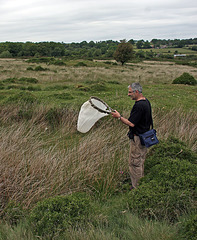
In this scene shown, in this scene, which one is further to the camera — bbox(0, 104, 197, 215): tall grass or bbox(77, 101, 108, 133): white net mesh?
bbox(77, 101, 108, 133): white net mesh

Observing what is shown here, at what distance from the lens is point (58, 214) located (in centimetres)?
307

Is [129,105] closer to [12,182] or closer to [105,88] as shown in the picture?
[105,88]

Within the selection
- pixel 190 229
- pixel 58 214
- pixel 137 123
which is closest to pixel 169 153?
pixel 137 123

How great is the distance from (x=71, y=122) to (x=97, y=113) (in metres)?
Answer: 3.08

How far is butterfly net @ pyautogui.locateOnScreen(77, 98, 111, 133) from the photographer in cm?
429

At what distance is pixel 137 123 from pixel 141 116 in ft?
0.53

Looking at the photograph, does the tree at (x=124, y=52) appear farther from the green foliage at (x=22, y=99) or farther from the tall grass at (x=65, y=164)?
the tall grass at (x=65, y=164)

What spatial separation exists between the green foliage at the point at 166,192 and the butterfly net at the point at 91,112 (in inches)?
55.3

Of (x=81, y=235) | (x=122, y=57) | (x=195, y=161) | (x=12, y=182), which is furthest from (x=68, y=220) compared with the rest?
(x=122, y=57)

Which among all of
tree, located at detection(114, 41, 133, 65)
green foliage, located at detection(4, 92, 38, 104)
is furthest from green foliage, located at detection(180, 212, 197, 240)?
tree, located at detection(114, 41, 133, 65)

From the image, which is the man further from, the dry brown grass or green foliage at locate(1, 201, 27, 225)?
green foliage at locate(1, 201, 27, 225)

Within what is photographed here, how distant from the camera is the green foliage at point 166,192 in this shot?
336cm

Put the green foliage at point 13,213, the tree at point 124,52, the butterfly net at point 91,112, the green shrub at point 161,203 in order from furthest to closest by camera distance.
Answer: the tree at point 124,52, the butterfly net at point 91,112, the green foliage at point 13,213, the green shrub at point 161,203

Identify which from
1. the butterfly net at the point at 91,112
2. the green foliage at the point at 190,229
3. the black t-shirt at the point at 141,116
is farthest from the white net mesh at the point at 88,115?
the green foliage at the point at 190,229
